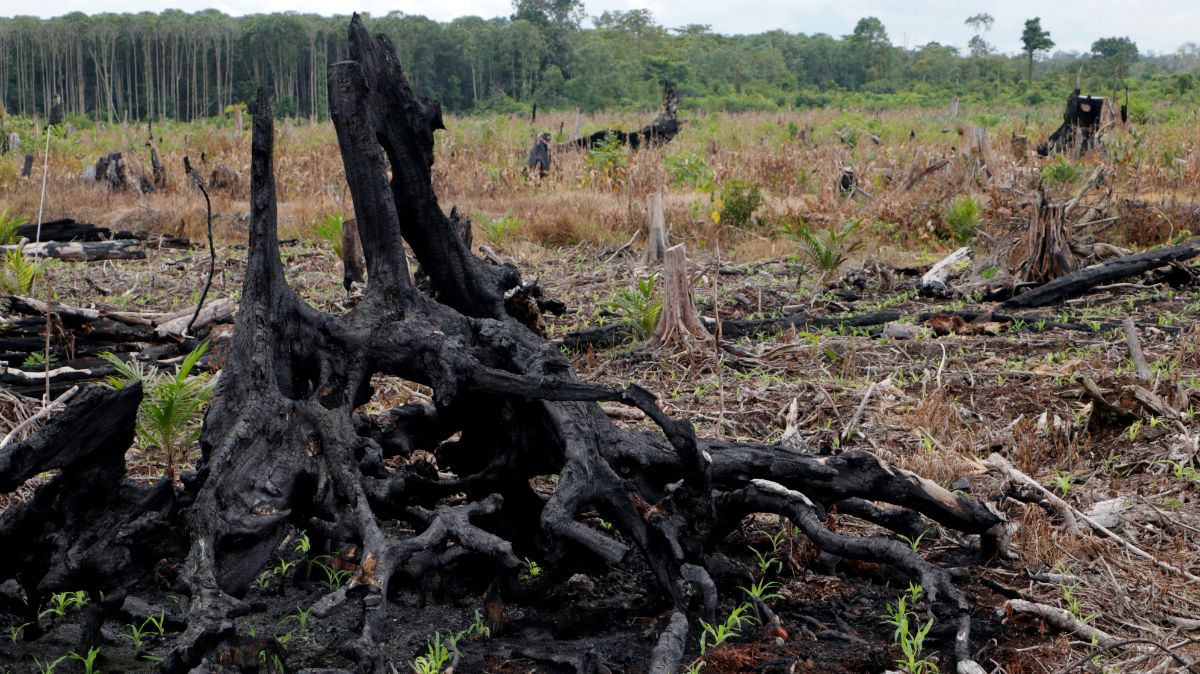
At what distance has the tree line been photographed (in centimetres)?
5884

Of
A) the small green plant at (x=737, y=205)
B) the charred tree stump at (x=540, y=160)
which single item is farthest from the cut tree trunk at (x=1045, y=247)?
the charred tree stump at (x=540, y=160)

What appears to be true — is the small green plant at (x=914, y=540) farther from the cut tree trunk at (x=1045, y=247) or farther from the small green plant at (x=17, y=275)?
the small green plant at (x=17, y=275)

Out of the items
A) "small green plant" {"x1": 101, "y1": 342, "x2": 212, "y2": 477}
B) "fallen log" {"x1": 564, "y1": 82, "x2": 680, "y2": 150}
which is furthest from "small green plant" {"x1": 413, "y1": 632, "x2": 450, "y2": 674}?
"fallen log" {"x1": 564, "y1": 82, "x2": 680, "y2": 150}

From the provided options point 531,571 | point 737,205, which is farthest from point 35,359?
point 737,205

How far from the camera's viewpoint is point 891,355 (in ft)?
23.2

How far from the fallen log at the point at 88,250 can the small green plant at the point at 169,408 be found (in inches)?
290

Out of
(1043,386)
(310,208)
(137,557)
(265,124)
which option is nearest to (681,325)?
(1043,386)

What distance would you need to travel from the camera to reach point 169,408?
497cm

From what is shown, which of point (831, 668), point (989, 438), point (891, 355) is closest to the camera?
point (831, 668)

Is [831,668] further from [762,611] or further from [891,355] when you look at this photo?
[891,355]

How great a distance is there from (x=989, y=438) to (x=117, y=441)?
154 inches

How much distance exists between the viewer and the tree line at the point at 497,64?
193 feet

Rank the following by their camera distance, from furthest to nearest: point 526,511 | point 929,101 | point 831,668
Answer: point 929,101 → point 526,511 → point 831,668

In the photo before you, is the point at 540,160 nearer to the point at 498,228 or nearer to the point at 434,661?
the point at 498,228
